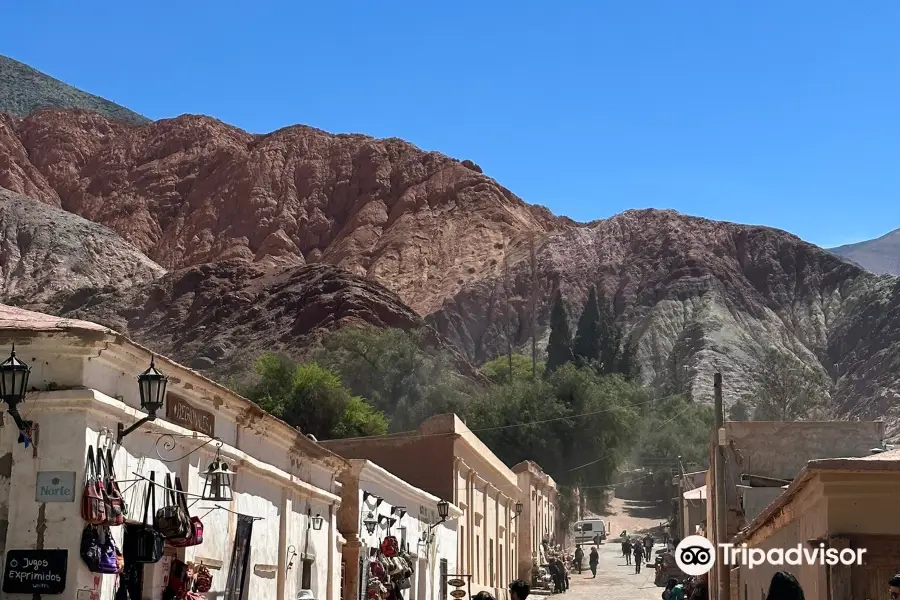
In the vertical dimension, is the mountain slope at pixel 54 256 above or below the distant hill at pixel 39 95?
below

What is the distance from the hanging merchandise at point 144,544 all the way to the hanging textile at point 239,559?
268cm

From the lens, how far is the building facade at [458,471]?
1062 inches

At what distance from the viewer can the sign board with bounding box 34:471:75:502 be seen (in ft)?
31.2

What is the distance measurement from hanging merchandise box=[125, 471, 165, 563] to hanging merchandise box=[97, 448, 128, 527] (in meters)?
0.54

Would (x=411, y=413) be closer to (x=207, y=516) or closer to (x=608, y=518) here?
(x=608, y=518)

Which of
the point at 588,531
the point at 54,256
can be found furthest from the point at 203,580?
the point at 54,256

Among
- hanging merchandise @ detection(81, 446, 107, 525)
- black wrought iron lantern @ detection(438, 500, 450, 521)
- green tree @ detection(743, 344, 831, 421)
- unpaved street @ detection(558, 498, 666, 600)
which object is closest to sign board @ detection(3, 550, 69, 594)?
hanging merchandise @ detection(81, 446, 107, 525)

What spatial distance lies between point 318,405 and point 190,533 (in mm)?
49980

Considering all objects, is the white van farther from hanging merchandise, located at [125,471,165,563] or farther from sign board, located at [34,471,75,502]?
sign board, located at [34,471,75,502]

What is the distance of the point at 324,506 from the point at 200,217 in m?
122

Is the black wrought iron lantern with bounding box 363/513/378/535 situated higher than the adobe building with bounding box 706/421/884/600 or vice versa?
the adobe building with bounding box 706/421/884/600

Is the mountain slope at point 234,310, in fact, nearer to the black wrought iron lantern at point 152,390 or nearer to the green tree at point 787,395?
the green tree at point 787,395

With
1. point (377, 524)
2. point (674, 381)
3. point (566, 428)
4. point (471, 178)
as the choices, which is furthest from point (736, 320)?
point (377, 524)

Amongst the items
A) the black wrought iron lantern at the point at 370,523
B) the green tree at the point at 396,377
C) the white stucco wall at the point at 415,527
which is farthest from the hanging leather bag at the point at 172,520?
the green tree at the point at 396,377
